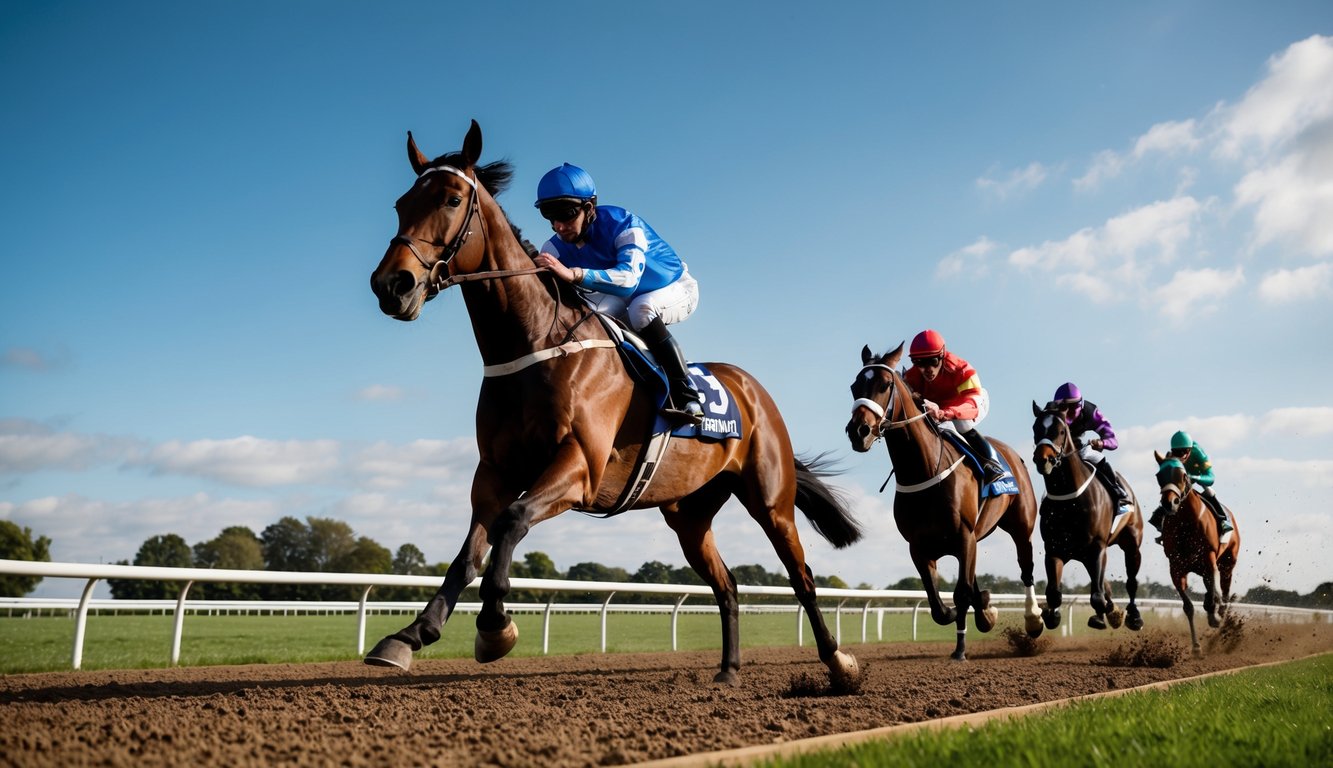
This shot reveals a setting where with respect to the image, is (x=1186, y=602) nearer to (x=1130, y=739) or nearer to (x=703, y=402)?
(x=703, y=402)

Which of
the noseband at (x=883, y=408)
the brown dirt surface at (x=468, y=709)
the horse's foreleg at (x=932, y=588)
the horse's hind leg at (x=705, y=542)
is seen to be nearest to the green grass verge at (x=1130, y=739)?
the brown dirt surface at (x=468, y=709)

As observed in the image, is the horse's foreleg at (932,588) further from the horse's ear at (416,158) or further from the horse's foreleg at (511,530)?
the horse's ear at (416,158)

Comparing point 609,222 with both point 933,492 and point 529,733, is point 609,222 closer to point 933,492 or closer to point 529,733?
point 529,733

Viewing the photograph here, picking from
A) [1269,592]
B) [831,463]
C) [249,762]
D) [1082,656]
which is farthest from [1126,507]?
[1269,592]

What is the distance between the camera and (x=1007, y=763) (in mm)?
Answer: 2889

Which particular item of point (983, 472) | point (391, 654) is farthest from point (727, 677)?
point (983, 472)

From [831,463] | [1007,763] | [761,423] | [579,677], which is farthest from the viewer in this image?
[831,463]

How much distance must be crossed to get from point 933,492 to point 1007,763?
16.4 ft

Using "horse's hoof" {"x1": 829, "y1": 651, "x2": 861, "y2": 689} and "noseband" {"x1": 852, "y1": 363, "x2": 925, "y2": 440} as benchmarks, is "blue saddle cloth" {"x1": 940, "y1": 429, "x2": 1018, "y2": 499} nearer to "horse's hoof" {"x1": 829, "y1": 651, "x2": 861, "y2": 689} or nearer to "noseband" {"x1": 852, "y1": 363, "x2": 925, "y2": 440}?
"noseband" {"x1": 852, "y1": 363, "x2": 925, "y2": 440}

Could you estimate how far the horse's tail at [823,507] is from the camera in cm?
Result: 721

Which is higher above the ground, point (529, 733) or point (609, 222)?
point (609, 222)

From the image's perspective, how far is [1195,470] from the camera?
12562 millimetres

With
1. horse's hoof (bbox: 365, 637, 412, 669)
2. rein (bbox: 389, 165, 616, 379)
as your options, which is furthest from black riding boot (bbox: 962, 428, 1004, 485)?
horse's hoof (bbox: 365, 637, 412, 669)

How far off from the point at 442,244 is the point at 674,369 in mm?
1475
